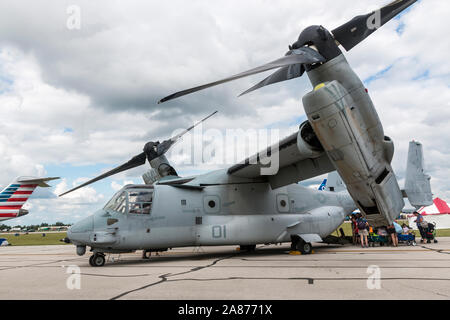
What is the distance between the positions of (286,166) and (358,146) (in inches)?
171

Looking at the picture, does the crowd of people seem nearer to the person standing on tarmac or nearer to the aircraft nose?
the person standing on tarmac

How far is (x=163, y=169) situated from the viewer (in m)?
14.1

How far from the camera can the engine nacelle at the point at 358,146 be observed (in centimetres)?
720

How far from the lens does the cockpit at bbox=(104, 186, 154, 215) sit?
10359 mm

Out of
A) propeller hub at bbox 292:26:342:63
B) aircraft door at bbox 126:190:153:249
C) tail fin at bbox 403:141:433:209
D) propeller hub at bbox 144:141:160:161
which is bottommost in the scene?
aircraft door at bbox 126:190:153:249

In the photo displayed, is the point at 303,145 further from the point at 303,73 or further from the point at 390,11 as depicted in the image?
the point at 390,11

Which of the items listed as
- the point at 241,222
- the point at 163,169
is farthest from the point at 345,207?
the point at 163,169

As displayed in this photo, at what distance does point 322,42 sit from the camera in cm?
741

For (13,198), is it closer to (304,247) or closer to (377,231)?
(304,247)

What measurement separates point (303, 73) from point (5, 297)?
7202 millimetres

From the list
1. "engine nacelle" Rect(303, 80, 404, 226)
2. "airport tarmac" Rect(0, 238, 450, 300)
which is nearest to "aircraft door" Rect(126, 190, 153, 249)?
"airport tarmac" Rect(0, 238, 450, 300)

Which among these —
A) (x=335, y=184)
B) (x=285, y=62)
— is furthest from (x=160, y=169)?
(x=285, y=62)

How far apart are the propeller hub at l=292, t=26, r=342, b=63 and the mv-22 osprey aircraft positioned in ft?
0.08

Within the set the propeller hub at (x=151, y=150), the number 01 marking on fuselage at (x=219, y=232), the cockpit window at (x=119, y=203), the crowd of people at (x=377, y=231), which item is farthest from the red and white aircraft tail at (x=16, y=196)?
the crowd of people at (x=377, y=231)
